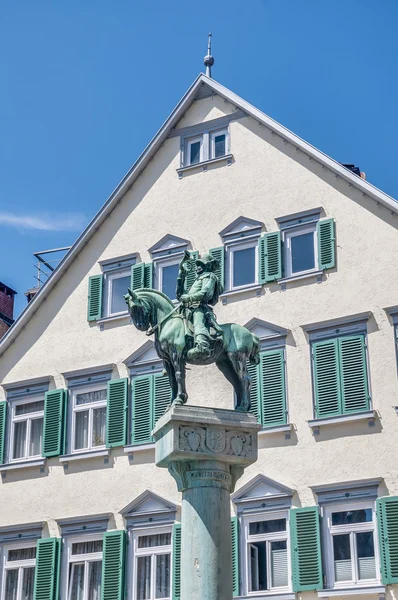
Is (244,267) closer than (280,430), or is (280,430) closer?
(280,430)

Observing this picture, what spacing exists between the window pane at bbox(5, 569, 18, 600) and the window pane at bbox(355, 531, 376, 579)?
8500mm

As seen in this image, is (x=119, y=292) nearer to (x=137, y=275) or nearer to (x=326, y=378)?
(x=137, y=275)

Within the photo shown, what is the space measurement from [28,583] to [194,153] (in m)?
11.2

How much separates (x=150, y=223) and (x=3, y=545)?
336 inches

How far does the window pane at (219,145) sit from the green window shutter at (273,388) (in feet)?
19.1

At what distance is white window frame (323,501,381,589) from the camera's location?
2041 cm

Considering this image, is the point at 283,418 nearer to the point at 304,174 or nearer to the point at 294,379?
the point at 294,379

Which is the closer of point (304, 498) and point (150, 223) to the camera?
point (304, 498)

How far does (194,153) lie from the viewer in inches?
1050

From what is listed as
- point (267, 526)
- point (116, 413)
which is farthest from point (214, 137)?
point (267, 526)

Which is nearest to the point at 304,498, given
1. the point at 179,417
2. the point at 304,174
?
the point at 304,174

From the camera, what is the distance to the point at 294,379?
22.6 metres

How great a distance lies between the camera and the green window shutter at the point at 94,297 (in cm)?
2603

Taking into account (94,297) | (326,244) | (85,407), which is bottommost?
(85,407)
